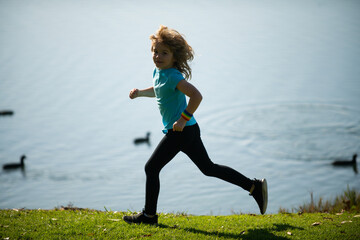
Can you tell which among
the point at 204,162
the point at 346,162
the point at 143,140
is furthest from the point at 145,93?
the point at 143,140

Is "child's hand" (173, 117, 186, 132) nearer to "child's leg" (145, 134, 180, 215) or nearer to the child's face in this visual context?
"child's leg" (145, 134, 180, 215)

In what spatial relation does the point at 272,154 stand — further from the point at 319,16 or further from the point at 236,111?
the point at 319,16

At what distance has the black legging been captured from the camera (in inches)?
217

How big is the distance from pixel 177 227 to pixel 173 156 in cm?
91

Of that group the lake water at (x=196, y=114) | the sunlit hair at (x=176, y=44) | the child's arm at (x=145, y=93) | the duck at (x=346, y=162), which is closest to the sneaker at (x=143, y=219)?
the child's arm at (x=145, y=93)

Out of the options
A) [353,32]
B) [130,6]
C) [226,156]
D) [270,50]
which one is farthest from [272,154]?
[130,6]

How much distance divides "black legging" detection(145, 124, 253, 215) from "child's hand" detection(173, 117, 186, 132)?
0.86ft

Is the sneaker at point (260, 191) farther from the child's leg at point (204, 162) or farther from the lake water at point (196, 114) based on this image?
the lake water at point (196, 114)

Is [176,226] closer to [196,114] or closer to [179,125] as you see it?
[179,125]

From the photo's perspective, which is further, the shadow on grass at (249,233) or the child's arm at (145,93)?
the child's arm at (145,93)

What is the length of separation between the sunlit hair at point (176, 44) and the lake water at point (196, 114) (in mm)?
7172

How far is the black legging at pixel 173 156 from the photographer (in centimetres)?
552

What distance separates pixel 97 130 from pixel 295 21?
2679 cm

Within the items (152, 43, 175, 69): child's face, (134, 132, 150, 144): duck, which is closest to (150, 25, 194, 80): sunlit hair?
(152, 43, 175, 69): child's face
